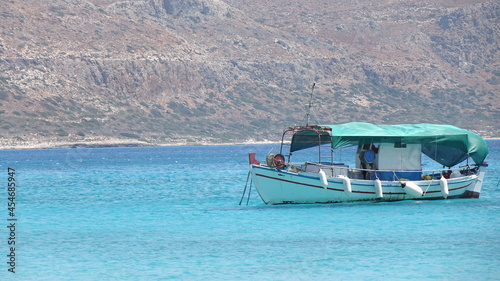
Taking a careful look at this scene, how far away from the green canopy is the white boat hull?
1722mm

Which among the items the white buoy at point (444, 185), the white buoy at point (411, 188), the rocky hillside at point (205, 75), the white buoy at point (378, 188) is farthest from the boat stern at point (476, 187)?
the rocky hillside at point (205, 75)

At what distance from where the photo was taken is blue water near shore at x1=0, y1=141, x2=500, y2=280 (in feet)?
70.2

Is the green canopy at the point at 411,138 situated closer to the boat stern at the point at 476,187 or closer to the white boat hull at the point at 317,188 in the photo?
the boat stern at the point at 476,187

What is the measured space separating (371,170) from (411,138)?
254 centimetres

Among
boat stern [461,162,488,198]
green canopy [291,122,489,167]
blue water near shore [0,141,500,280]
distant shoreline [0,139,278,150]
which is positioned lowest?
distant shoreline [0,139,278,150]

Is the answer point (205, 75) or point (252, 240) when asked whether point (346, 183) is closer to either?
point (252, 240)

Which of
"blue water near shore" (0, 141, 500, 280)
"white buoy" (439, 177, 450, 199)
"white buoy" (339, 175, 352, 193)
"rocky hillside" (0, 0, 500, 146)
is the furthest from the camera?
"rocky hillside" (0, 0, 500, 146)

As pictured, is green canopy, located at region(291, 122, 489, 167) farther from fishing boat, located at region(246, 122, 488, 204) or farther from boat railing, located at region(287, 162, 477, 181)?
boat railing, located at region(287, 162, 477, 181)

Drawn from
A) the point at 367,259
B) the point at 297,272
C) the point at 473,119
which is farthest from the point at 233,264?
the point at 473,119

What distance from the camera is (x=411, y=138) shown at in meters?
35.1

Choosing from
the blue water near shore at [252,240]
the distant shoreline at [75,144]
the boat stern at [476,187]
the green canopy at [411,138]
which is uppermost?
the green canopy at [411,138]

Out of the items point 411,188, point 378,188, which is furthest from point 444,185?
point 378,188

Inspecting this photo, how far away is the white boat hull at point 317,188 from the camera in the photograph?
3359cm

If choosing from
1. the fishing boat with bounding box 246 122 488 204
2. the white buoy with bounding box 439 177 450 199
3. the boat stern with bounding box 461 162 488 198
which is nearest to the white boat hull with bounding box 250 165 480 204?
the fishing boat with bounding box 246 122 488 204
